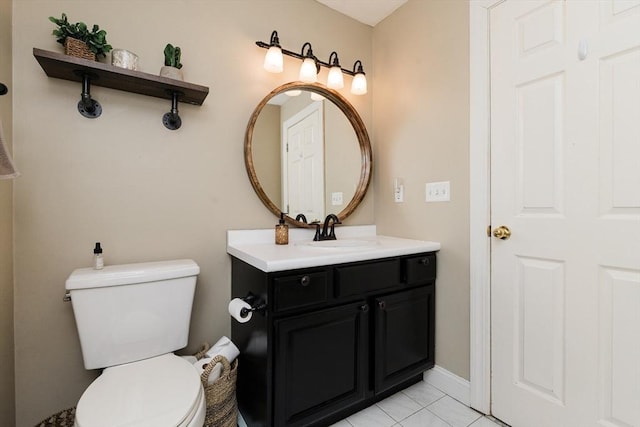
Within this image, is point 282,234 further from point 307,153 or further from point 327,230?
point 307,153

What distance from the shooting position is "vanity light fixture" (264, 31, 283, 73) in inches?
65.2

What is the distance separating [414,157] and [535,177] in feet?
2.23

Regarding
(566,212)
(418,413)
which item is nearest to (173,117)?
(566,212)

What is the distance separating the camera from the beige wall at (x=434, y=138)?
1.61m

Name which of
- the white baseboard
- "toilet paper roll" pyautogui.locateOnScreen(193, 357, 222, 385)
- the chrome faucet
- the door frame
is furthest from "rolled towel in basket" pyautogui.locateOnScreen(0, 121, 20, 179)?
the white baseboard

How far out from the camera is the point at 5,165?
2.90ft

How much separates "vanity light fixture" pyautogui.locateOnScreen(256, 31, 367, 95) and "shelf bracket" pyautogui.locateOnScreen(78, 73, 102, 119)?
2.79ft

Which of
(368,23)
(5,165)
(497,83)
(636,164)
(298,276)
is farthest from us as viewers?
(368,23)

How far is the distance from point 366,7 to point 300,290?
1.92 m

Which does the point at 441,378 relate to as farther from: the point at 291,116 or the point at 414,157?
the point at 291,116

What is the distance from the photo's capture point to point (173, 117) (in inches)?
57.8

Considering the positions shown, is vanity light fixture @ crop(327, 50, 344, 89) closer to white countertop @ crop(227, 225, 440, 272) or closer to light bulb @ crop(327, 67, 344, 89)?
light bulb @ crop(327, 67, 344, 89)

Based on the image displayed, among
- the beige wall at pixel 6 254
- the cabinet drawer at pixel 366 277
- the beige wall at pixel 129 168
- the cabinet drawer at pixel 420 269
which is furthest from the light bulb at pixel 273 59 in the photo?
the cabinet drawer at pixel 420 269

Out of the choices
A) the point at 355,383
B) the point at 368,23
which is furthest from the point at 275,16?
the point at 355,383
